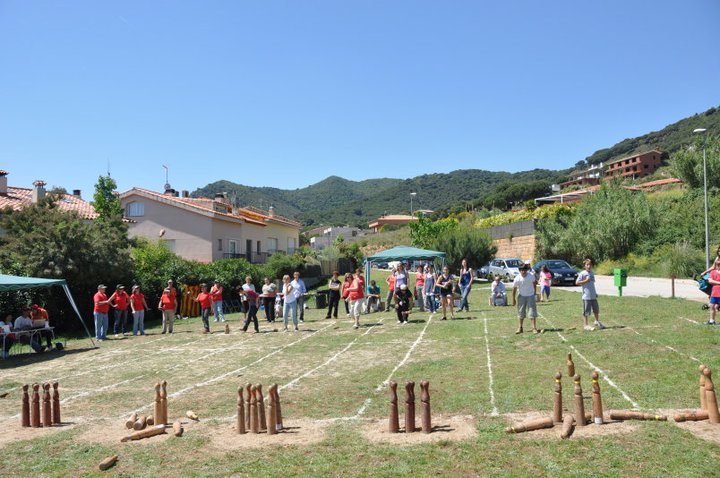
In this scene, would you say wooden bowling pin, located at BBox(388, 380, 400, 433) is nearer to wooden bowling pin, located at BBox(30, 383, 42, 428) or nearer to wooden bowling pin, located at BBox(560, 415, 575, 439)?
wooden bowling pin, located at BBox(560, 415, 575, 439)

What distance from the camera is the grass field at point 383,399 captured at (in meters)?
5.77

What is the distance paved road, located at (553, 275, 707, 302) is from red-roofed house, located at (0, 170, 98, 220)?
2446 cm

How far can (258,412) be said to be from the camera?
7008 mm

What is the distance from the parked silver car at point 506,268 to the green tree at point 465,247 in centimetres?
82

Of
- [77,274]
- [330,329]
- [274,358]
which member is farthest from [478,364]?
[77,274]

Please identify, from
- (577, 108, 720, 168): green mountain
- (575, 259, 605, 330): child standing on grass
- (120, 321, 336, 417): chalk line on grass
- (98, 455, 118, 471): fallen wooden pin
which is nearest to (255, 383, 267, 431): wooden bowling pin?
(98, 455, 118, 471): fallen wooden pin

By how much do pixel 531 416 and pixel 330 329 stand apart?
1037cm

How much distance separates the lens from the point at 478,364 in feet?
33.8

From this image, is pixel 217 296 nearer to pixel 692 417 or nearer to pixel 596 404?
pixel 596 404

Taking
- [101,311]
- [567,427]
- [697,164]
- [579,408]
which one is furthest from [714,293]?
[697,164]

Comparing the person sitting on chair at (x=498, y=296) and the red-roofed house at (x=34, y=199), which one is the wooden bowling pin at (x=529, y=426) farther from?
the red-roofed house at (x=34, y=199)

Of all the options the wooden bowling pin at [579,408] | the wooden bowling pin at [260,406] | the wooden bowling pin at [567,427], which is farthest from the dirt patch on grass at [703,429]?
the wooden bowling pin at [260,406]

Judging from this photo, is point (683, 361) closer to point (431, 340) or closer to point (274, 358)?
point (431, 340)

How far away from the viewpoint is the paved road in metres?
21.3
